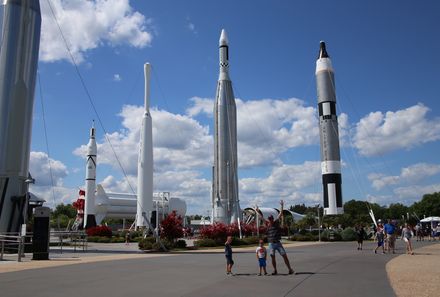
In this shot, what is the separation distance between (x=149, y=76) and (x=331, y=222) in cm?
4252

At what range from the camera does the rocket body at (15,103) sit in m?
24.3

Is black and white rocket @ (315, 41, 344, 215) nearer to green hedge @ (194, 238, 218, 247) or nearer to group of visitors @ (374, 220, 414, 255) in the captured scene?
green hedge @ (194, 238, 218, 247)

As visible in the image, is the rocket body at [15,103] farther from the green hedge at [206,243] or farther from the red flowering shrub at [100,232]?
the red flowering shrub at [100,232]

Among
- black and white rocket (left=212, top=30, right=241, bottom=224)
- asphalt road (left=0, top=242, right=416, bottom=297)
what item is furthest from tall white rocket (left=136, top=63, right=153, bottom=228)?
asphalt road (left=0, top=242, right=416, bottom=297)

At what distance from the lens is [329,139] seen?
146ft

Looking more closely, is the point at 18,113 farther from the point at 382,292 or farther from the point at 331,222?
the point at 331,222

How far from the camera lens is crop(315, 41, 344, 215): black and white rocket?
43.8 metres

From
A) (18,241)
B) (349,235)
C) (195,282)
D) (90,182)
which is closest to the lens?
(195,282)

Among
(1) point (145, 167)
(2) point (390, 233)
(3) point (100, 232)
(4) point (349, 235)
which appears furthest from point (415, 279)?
(3) point (100, 232)

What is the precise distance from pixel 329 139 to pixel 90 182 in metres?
31.7

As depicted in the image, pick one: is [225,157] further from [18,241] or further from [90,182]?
[18,241]

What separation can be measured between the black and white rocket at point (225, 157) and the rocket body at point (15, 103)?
2541 cm

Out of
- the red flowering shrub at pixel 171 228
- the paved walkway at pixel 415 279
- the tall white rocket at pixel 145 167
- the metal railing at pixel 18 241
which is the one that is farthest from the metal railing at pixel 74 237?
the paved walkway at pixel 415 279

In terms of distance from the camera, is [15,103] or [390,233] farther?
[15,103]
